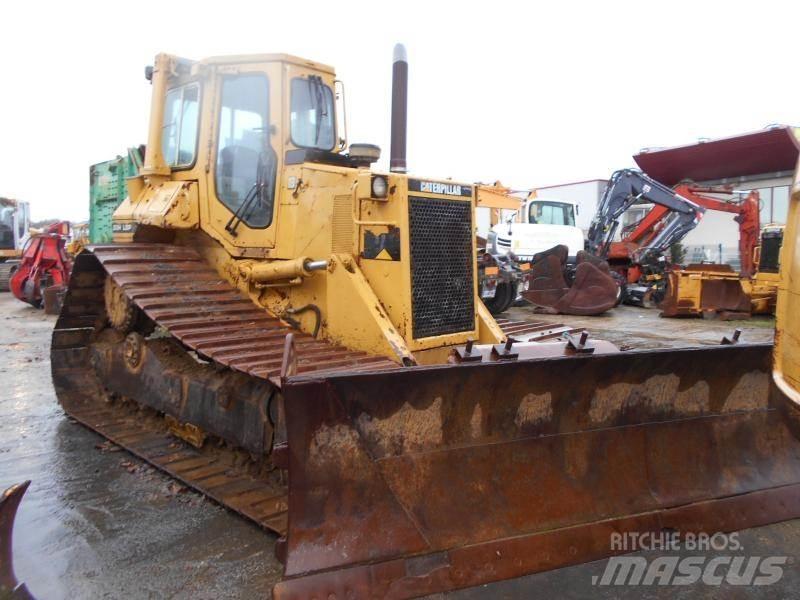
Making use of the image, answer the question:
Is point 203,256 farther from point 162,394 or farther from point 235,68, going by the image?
point 235,68

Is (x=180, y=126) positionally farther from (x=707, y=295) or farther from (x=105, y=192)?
(x=707, y=295)

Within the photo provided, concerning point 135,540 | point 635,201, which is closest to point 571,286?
point 635,201

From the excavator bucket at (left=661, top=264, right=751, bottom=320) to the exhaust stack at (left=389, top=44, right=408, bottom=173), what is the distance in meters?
10.9

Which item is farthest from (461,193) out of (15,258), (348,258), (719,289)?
(15,258)

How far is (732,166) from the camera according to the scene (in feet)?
82.5

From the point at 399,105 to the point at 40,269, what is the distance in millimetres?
14540

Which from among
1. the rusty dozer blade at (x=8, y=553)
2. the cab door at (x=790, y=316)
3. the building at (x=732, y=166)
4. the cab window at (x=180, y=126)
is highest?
the building at (x=732, y=166)

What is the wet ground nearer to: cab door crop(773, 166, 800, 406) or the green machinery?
cab door crop(773, 166, 800, 406)

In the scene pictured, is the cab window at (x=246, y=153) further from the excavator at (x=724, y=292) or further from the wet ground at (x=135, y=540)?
the excavator at (x=724, y=292)

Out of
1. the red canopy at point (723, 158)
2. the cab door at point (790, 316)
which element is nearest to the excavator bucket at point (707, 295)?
the red canopy at point (723, 158)

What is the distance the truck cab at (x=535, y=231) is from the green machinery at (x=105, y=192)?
965cm

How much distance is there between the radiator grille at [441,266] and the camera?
14.9 feet

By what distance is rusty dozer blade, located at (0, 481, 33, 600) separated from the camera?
8.89 feet

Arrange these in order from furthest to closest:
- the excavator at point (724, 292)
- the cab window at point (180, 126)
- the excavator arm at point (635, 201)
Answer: the excavator arm at point (635, 201) → the excavator at point (724, 292) → the cab window at point (180, 126)
